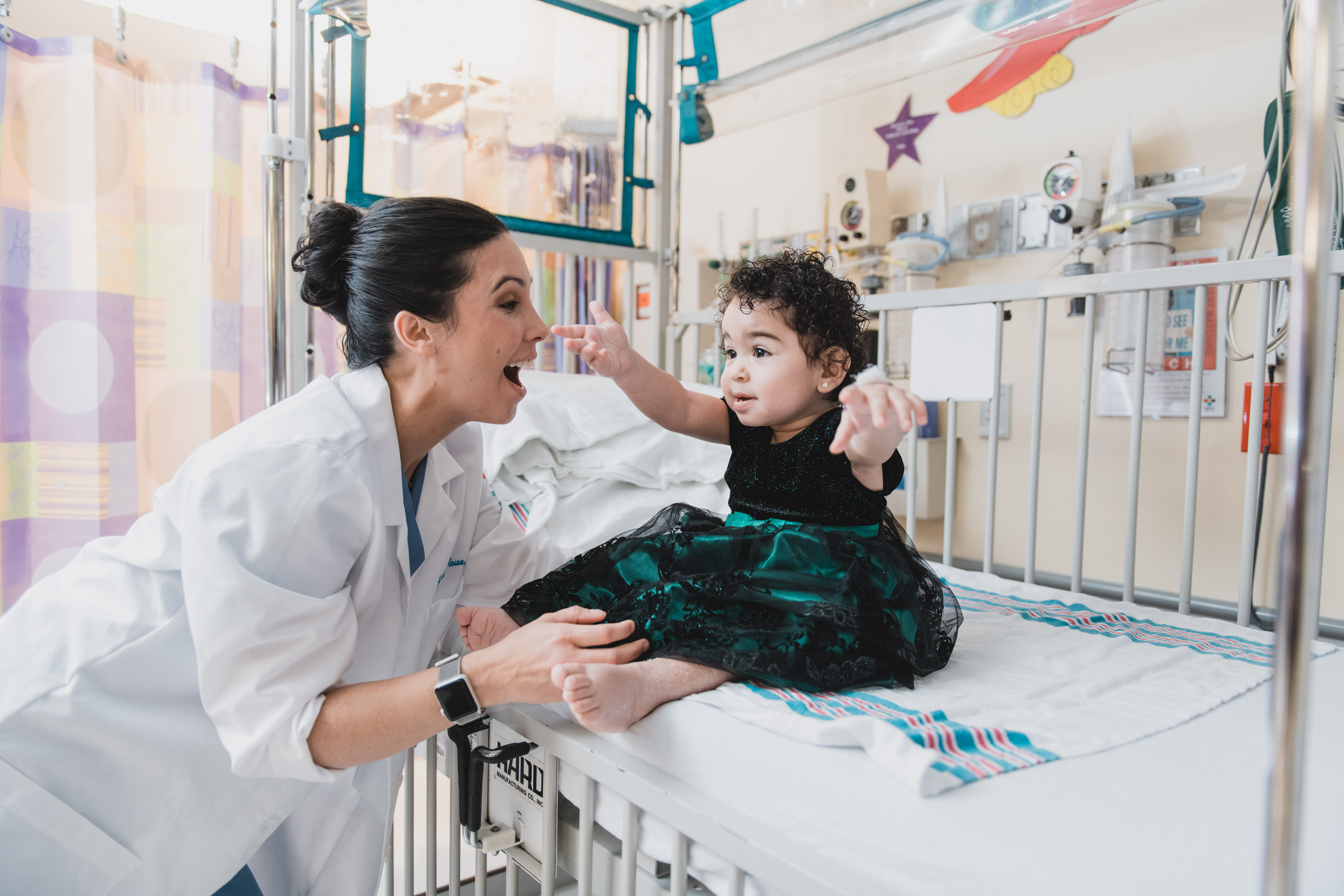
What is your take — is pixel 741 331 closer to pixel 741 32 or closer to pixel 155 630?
pixel 155 630

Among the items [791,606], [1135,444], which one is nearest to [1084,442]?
[1135,444]

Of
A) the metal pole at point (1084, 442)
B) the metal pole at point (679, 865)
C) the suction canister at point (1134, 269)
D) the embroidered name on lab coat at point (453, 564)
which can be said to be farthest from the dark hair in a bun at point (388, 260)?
the suction canister at point (1134, 269)

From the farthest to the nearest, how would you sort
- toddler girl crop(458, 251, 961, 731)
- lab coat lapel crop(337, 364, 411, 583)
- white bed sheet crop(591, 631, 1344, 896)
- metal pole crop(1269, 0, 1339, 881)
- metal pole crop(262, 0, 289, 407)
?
metal pole crop(262, 0, 289, 407), lab coat lapel crop(337, 364, 411, 583), toddler girl crop(458, 251, 961, 731), white bed sheet crop(591, 631, 1344, 896), metal pole crop(1269, 0, 1339, 881)

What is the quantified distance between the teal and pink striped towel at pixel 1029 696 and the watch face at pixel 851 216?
1387 mm

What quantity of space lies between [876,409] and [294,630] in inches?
25.6

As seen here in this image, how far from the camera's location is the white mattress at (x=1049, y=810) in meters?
0.59

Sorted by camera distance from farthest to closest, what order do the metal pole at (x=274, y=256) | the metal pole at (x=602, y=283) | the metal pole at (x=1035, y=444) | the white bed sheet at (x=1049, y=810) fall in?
the metal pole at (x=602, y=283)
the metal pole at (x=274, y=256)
the metal pole at (x=1035, y=444)
the white bed sheet at (x=1049, y=810)

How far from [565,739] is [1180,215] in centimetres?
174

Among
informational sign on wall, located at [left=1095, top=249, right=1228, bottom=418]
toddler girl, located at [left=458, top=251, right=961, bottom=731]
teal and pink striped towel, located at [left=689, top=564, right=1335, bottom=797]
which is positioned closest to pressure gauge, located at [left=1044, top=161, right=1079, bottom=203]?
informational sign on wall, located at [left=1095, top=249, right=1228, bottom=418]

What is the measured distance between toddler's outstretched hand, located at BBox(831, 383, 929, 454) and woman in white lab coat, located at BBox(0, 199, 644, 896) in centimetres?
33

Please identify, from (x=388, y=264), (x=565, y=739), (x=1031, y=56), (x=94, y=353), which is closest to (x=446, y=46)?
(x=94, y=353)

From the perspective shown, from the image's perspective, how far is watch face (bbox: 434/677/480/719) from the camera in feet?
2.87

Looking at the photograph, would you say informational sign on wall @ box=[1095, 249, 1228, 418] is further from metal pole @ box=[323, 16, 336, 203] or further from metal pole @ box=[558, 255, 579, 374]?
metal pole @ box=[323, 16, 336, 203]

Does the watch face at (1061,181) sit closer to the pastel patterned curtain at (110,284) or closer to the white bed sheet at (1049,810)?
the white bed sheet at (1049,810)
